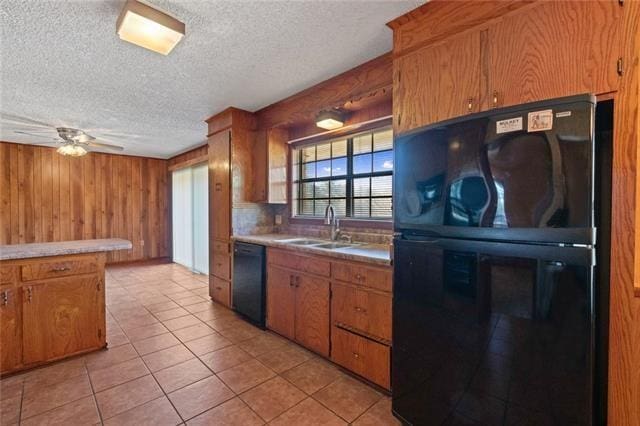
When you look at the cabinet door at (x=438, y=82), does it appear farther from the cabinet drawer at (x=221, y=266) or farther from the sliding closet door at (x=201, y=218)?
the sliding closet door at (x=201, y=218)

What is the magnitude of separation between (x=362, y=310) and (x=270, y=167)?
2.08 metres

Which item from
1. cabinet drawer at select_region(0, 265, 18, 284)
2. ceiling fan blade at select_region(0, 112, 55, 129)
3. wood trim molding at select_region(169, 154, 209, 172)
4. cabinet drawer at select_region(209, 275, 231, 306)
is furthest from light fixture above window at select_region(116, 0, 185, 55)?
wood trim molding at select_region(169, 154, 209, 172)

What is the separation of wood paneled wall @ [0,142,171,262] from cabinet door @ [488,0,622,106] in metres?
7.06

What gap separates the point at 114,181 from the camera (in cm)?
622

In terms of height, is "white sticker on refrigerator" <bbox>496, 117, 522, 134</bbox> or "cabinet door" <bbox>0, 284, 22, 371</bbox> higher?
"white sticker on refrigerator" <bbox>496, 117, 522, 134</bbox>

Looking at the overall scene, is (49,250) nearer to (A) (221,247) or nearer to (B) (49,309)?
(B) (49,309)

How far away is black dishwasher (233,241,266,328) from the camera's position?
300 cm

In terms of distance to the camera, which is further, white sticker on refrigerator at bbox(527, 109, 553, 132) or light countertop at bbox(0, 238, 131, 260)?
light countertop at bbox(0, 238, 131, 260)

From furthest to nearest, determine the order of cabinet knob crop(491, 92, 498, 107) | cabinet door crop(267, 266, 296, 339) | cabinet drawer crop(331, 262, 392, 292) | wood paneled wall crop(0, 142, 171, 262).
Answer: wood paneled wall crop(0, 142, 171, 262)
cabinet door crop(267, 266, 296, 339)
cabinet drawer crop(331, 262, 392, 292)
cabinet knob crop(491, 92, 498, 107)

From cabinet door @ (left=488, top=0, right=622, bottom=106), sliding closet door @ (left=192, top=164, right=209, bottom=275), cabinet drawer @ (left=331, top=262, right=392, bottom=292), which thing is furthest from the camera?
sliding closet door @ (left=192, top=164, right=209, bottom=275)

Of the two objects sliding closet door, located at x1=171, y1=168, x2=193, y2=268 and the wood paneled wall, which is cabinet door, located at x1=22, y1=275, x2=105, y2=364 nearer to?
sliding closet door, located at x1=171, y1=168, x2=193, y2=268

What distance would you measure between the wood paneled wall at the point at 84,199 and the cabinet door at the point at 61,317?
4.38 metres

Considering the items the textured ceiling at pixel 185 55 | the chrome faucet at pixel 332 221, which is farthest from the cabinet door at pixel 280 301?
the textured ceiling at pixel 185 55

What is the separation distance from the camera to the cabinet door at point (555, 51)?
116 centimetres
